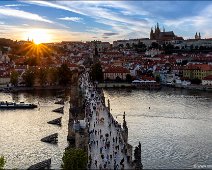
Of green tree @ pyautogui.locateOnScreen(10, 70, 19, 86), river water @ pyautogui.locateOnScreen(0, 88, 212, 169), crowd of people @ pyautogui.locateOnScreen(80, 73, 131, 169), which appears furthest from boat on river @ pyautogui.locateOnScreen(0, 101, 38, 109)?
green tree @ pyautogui.locateOnScreen(10, 70, 19, 86)

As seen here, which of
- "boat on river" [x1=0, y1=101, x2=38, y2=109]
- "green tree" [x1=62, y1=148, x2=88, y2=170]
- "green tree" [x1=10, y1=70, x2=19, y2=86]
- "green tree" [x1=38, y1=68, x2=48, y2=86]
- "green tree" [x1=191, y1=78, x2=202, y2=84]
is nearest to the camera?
"green tree" [x1=62, y1=148, x2=88, y2=170]

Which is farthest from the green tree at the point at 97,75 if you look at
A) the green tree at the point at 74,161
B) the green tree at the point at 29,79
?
the green tree at the point at 74,161

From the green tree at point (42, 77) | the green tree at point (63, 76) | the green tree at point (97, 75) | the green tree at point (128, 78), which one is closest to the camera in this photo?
the green tree at point (42, 77)

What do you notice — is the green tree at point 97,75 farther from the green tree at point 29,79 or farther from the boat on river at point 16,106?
the boat on river at point 16,106

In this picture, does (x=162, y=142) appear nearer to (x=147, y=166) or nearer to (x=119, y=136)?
(x=119, y=136)

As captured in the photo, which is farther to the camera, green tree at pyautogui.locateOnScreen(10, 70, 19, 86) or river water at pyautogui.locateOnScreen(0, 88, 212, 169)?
green tree at pyautogui.locateOnScreen(10, 70, 19, 86)

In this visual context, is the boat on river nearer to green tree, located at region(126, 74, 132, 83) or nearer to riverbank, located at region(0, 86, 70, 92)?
riverbank, located at region(0, 86, 70, 92)

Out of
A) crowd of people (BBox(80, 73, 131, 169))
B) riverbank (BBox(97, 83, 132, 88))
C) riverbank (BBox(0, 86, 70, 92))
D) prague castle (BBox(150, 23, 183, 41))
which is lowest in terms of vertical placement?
crowd of people (BBox(80, 73, 131, 169))

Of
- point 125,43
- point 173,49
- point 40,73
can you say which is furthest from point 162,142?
point 125,43
